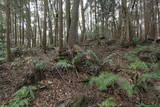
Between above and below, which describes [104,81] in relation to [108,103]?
above

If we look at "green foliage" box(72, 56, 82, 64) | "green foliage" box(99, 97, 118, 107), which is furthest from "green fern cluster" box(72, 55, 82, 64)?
"green foliage" box(99, 97, 118, 107)

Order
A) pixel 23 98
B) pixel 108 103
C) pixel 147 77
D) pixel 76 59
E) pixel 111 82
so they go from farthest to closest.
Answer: pixel 76 59 < pixel 147 77 < pixel 111 82 < pixel 23 98 < pixel 108 103

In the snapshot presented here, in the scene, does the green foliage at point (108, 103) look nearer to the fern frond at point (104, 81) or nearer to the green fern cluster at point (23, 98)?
the fern frond at point (104, 81)

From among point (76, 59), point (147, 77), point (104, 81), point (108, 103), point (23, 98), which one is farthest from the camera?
point (76, 59)

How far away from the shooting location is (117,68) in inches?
233

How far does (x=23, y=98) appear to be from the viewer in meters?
4.42

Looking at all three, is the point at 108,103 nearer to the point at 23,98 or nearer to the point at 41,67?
the point at 23,98

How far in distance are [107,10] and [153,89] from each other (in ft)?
45.1

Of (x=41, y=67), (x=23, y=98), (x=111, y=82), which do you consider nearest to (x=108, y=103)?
(x=111, y=82)

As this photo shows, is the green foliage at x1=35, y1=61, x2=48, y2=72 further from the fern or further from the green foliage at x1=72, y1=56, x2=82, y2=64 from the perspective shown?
the fern

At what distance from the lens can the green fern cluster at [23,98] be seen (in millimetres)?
4195

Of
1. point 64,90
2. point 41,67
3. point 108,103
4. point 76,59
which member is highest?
point 76,59

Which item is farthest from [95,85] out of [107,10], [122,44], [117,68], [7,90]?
[107,10]

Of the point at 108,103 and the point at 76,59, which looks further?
the point at 76,59
